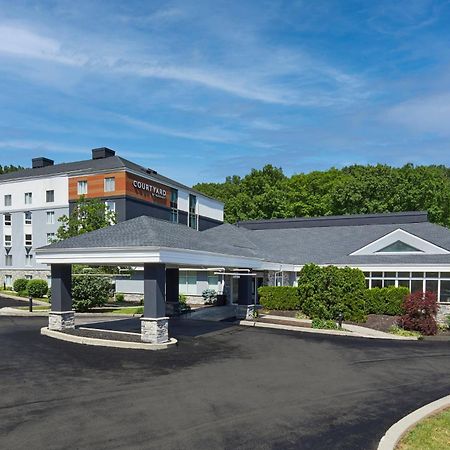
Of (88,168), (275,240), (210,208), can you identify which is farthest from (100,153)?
(275,240)

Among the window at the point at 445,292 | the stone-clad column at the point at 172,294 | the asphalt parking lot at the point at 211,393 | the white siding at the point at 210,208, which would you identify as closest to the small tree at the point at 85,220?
the stone-clad column at the point at 172,294

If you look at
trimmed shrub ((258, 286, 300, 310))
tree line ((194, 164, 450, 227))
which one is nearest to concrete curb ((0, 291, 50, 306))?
trimmed shrub ((258, 286, 300, 310))

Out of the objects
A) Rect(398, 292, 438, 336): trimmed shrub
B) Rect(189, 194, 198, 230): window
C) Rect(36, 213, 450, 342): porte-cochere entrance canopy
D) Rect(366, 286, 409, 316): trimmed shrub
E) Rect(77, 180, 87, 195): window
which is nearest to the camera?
Rect(36, 213, 450, 342): porte-cochere entrance canopy

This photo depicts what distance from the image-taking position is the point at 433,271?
28953 millimetres

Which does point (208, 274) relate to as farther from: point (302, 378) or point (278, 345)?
point (302, 378)

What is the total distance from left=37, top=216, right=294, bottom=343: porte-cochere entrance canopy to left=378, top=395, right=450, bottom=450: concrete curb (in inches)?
415

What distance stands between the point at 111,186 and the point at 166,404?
123 ft

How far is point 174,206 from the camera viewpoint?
53.7 metres

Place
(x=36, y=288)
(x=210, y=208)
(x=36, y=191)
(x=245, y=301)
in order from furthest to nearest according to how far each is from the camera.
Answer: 1. (x=210, y=208)
2. (x=36, y=191)
3. (x=36, y=288)
4. (x=245, y=301)

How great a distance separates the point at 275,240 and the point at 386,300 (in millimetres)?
14611

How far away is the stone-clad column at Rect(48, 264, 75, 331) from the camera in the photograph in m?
20.9

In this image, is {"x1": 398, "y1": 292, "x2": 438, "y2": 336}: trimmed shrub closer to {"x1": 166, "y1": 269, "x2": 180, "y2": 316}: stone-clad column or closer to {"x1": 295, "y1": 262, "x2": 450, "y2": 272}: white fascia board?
{"x1": 295, "y1": 262, "x2": 450, "y2": 272}: white fascia board

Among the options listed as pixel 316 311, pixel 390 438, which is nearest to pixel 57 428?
pixel 390 438

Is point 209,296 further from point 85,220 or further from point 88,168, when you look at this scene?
point 88,168
